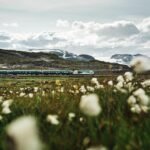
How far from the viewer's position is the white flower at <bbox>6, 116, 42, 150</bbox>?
2.62 meters

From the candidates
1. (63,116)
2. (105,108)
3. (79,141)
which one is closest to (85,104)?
(79,141)

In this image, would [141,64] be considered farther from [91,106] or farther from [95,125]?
[95,125]

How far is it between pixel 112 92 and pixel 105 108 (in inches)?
68.8

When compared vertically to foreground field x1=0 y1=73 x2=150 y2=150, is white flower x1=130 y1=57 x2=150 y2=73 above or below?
above

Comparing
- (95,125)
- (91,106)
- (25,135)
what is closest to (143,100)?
(95,125)

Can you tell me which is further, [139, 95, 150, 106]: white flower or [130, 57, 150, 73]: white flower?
[139, 95, 150, 106]: white flower

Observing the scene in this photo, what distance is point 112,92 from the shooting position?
31.2 feet

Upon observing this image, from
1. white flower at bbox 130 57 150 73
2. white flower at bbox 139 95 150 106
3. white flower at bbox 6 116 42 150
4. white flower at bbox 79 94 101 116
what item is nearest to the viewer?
white flower at bbox 6 116 42 150

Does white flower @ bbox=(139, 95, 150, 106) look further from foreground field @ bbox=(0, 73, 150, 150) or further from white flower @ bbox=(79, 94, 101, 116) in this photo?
white flower @ bbox=(79, 94, 101, 116)

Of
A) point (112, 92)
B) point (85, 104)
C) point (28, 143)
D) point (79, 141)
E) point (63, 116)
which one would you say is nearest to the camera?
point (28, 143)

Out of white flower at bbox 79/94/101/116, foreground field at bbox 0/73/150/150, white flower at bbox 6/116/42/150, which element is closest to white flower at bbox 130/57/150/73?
foreground field at bbox 0/73/150/150

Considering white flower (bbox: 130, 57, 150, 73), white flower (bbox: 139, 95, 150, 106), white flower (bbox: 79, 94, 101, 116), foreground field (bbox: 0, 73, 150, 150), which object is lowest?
foreground field (bbox: 0, 73, 150, 150)

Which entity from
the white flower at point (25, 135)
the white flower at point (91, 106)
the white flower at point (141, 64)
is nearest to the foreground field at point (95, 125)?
the white flower at point (91, 106)

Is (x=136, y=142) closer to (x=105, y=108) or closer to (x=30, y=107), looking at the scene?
(x=105, y=108)
